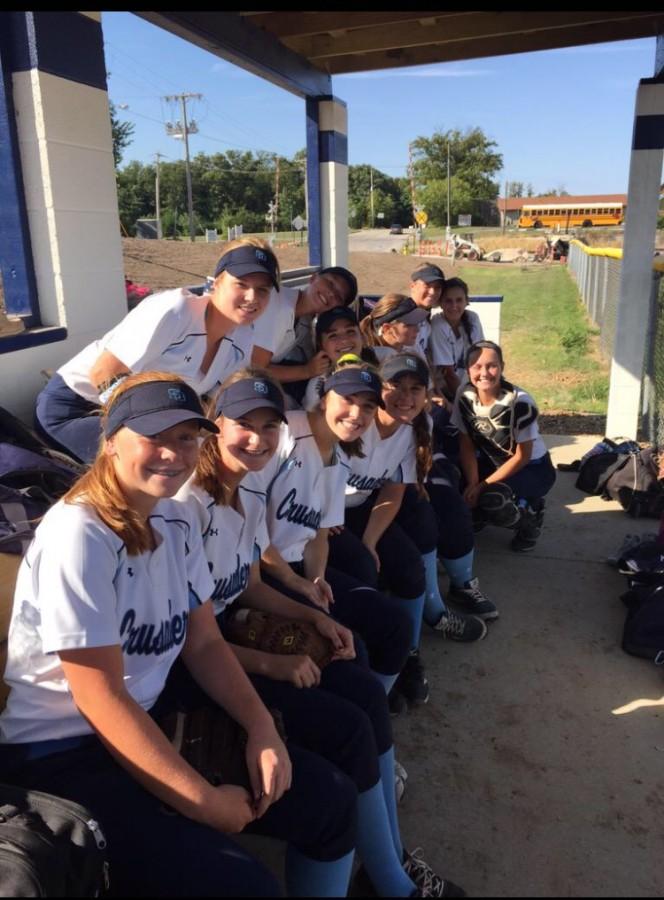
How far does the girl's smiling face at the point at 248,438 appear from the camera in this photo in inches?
84.4

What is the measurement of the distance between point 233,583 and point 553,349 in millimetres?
11265

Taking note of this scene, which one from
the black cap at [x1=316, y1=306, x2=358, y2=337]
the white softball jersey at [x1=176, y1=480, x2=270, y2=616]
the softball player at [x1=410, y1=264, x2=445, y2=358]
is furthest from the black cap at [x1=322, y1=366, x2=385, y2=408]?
the softball player at [x1=410, y1=264, x2=445, y2=358]

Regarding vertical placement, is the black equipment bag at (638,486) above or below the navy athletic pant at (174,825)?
below

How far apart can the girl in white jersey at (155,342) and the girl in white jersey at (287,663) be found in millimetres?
698

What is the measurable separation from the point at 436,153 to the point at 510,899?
283ft

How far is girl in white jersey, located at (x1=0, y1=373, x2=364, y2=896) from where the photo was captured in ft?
4.94

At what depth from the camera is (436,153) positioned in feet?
265

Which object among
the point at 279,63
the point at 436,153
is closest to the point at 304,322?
the point at 279,63

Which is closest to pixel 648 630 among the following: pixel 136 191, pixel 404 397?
pixel 404 397

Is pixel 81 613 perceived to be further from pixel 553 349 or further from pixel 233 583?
pixel 553 349

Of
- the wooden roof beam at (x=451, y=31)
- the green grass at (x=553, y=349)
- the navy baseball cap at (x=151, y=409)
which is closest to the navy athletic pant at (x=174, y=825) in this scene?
the navy baseball cap at (x=151, y=409)

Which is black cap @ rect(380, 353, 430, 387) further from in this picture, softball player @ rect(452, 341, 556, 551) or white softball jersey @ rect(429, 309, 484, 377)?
white softball jersey @ rect(429, 309, 484, 377)

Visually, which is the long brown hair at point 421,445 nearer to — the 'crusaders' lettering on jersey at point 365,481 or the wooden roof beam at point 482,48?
the 'crusaders' lettering on jersey at point 365,481

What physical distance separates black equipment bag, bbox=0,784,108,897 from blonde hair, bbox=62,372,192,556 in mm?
534
